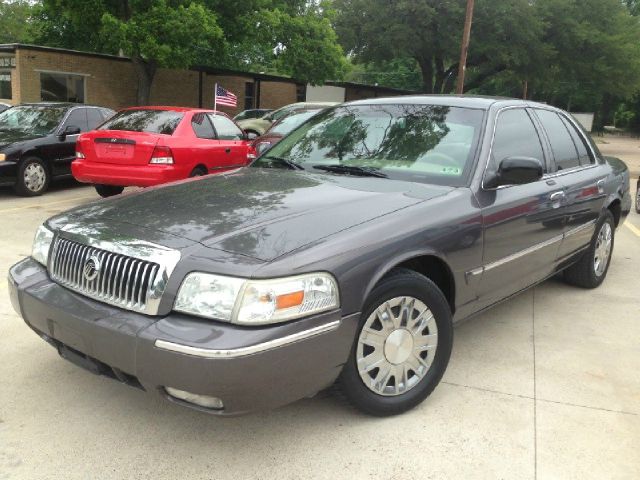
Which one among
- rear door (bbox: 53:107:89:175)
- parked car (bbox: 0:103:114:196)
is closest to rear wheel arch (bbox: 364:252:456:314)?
parked car (bbox: 0:103:114:196)

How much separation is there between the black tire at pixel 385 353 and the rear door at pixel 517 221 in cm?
44

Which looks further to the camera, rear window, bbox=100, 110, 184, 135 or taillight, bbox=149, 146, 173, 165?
rear window, bbox=100, 110, 184, 135

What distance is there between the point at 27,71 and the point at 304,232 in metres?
21.0

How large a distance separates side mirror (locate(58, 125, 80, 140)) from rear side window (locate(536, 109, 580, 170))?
769 cm

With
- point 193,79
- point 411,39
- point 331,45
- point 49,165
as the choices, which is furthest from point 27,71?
point 411,39

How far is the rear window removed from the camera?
8.25 metres

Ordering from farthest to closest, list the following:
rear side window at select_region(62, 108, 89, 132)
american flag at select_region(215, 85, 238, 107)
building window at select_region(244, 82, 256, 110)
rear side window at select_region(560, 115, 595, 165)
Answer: building window at select_region(244, 82, 256, 110), american flag at select_region(215, 85, 238, 107), rear side window at select_region(62, 108, 89, 132), rear side window at select_region(560, 115, 595, 165)

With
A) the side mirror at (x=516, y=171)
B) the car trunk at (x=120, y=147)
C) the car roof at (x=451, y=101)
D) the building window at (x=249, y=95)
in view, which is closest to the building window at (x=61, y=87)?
the building window at (x=249, y=95)

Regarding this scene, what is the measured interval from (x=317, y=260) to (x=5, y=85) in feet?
73.1

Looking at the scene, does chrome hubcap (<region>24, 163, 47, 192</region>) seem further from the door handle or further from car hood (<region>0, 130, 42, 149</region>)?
the door handle

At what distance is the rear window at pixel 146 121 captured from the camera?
Answer: 825 cm

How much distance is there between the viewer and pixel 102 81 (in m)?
23.4

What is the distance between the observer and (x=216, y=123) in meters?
9.18

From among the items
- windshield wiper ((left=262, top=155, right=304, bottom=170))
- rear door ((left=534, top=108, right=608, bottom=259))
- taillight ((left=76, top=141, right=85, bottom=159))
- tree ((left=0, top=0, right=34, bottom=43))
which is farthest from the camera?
tree ((left=0, top=0, right=34, bottom=43))
